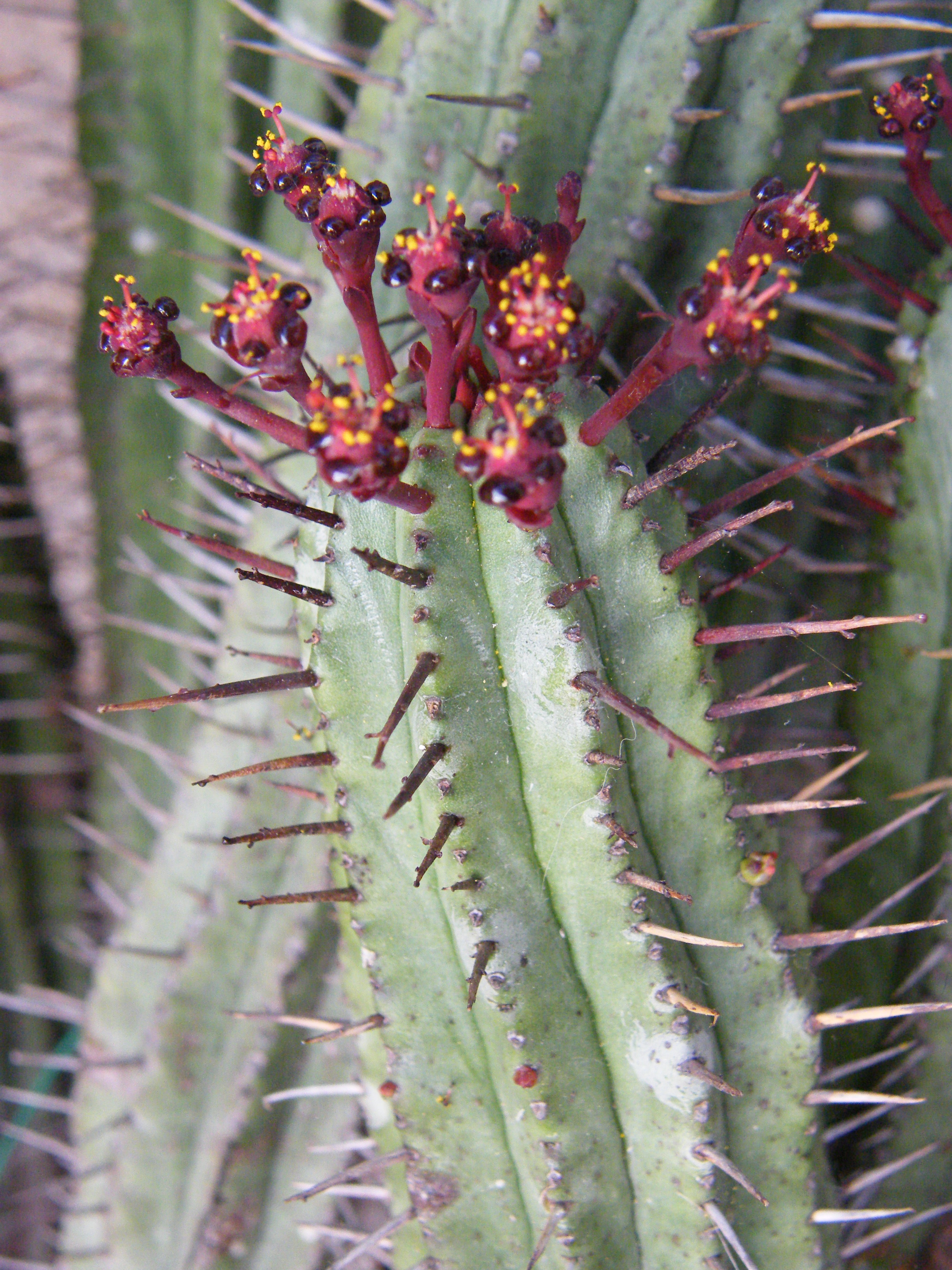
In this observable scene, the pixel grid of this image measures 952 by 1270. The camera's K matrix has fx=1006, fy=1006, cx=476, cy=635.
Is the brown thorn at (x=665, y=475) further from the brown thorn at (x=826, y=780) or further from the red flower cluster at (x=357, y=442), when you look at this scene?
the brown thorn at (x=826, y=780)

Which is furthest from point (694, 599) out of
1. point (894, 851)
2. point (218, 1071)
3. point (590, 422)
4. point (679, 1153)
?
point (218, 1071)

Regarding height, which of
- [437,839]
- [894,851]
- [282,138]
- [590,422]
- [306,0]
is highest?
[306,0]

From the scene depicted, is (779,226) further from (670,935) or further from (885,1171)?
(885,1171)

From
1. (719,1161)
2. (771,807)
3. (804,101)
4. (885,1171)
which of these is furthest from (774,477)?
(885,1171)

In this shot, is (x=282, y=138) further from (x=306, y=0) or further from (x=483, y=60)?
(x=306, y=0)

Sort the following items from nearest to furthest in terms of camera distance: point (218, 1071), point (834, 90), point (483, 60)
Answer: point (483, 60) → point (834, 90) → point (218, 1071)

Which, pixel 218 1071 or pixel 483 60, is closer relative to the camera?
pixel 483 60

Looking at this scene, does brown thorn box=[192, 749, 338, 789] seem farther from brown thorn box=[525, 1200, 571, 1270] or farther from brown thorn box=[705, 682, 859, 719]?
brown thorn box=[525, 1200, 571, 1270]
